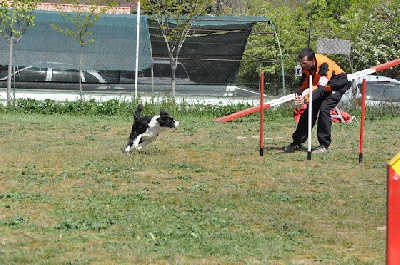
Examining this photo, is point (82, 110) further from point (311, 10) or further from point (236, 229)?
point (311, 10)

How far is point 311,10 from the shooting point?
3791 cm

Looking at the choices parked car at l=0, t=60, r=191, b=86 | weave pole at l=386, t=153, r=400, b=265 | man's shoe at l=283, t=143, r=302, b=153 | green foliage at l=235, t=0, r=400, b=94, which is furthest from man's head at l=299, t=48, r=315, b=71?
green foliage at l=235, t=0, r=400, b=94

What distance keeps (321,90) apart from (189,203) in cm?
479

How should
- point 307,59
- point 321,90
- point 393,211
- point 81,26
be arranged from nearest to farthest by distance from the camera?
point 393,211, point 307,59, point 321,90, point 81,26

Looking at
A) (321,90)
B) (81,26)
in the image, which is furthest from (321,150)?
(81,26)

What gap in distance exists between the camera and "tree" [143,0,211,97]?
79.6 ft

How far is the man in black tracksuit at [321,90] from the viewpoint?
1323cm

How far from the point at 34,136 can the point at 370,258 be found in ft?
35.7

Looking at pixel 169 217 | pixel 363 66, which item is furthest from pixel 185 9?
pixel 169 217

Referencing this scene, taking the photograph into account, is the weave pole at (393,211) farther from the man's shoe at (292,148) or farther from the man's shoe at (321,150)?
the man's shoe at (292,148)

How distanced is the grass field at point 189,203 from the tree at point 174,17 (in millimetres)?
8631

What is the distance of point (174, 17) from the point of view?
2464 cm

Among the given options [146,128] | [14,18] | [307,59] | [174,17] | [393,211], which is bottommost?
[146,128]

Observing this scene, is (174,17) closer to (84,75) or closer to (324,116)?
(84,75)
